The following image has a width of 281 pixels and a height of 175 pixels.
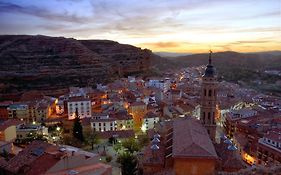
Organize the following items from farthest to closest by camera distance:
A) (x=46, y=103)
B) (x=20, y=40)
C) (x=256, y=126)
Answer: (x=20, y=40) < (x=46, y=103) < (x=256, y=126)

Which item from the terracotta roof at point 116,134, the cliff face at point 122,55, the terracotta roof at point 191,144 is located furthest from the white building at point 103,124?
the cliff face at point 122,55

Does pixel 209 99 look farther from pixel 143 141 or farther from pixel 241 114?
pixel 241 114

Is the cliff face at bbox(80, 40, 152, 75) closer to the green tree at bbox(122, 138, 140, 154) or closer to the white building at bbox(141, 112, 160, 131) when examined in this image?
the white building at bbox(141, 112, 160, 131)

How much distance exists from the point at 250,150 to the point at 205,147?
58.4 feet

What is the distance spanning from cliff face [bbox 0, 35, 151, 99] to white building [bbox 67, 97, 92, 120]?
77.0 feet

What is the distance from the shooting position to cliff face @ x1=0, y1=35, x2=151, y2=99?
253 feet

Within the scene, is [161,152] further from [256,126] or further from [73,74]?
[73,74]

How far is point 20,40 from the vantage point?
331 feet

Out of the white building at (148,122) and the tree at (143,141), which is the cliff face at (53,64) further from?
the tree at (143,141)

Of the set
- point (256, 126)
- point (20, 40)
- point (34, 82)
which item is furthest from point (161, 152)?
point (20, 40)

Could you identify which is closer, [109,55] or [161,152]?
[161,152]

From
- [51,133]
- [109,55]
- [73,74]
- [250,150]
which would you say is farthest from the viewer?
[109,55]

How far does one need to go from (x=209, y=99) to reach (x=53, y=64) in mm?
68811

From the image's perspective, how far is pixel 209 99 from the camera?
91.2 ft
